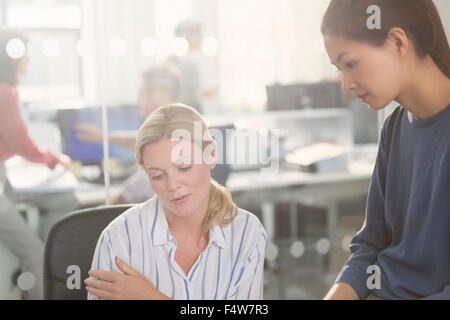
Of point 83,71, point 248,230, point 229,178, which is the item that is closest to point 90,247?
point 248,230

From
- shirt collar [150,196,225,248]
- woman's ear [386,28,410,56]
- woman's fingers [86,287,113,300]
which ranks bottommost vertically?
woman's fingers [86,287,113,300]

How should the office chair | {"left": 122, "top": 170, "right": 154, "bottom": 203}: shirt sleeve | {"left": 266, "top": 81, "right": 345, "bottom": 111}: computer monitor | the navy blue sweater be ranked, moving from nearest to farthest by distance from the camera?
the navy blue sweater < the office chair < {"left": 122, "top": 170, "right": 154, "bottom": 203}: shirt sleeve < {"left": 266, "top": 81, "right": 345, "bottom": 111}: computer monitor

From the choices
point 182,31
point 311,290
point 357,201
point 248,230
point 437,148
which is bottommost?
point 311,290

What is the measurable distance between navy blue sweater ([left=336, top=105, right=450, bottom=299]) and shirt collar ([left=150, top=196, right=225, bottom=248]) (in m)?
0.26

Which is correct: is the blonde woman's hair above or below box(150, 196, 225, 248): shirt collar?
above

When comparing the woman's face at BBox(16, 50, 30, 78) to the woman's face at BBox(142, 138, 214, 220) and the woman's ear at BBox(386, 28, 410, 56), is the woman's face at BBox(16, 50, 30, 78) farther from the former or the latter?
the woman's ear at BBox(386, 28, 410, 56)

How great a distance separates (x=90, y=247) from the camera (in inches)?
47.3

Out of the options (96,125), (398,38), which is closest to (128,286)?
(398,38)

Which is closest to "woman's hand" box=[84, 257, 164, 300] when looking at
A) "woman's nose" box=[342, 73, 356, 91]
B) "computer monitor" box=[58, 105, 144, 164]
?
"woman's nose" box=[342, 73, 356, 91]

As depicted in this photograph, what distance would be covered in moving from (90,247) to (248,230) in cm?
36

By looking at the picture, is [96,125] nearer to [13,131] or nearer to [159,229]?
[13,131]

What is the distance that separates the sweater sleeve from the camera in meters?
1.59

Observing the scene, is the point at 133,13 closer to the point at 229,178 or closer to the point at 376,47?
the point at 229,178

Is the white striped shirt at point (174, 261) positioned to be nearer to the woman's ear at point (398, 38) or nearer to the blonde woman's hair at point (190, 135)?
the blonde woman's hair at point (190, 135)
